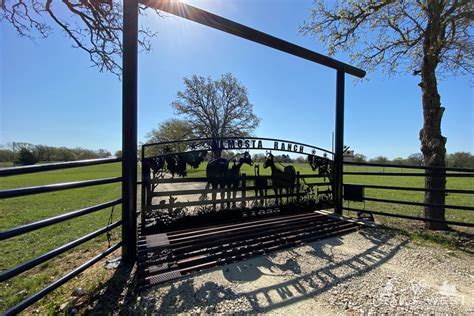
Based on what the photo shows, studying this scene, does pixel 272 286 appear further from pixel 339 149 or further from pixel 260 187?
pixel 339 149

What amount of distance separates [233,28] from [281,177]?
288cm

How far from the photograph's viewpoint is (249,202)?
489cm

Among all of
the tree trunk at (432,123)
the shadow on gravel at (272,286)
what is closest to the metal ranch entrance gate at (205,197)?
the shadow on gravel at (272,286)

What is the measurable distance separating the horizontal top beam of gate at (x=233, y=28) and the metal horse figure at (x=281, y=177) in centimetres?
199

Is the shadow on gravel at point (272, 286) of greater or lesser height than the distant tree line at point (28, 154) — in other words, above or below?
below

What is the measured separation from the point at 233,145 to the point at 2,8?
6.03m

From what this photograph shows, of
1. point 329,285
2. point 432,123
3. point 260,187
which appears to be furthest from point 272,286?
point 432,123

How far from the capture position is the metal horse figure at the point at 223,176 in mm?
4406

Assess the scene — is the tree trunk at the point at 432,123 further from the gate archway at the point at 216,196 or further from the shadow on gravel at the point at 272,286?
the shadow on gravel at the point at 272,286

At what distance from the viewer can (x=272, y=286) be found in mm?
2469

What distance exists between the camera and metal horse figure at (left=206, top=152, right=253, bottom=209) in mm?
4406

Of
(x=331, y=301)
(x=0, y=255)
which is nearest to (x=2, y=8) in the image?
(x=0, y=255)

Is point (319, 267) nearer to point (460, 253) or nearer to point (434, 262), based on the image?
point (434, 262)

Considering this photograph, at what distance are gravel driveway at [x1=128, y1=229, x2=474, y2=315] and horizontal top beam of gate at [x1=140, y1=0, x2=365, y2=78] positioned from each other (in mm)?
3287
